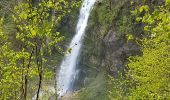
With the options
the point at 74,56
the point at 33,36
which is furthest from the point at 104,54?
the point at 33,36

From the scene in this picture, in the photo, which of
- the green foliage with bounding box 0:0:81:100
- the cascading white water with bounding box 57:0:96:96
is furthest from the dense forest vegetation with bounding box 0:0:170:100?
the cascading white water with bounding box 57:0:96:96

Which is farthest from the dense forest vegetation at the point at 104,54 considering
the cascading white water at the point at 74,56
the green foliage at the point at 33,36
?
the cascading white water at the point at 74,56

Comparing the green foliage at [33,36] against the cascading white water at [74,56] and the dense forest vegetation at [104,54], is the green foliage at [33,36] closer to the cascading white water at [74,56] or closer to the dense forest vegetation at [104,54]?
the dense forest vegetation at [104,54]

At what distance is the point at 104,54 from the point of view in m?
47.7

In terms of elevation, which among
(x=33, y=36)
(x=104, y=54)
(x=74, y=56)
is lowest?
(x=33, y=36)

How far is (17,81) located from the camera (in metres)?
14.7

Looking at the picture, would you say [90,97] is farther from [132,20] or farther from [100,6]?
[100,6]

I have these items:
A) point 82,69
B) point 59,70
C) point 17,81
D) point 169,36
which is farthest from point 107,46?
point 169,36

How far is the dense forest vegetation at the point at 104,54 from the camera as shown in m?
12.6

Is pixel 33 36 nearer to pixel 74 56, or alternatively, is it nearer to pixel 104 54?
pixel 104 54

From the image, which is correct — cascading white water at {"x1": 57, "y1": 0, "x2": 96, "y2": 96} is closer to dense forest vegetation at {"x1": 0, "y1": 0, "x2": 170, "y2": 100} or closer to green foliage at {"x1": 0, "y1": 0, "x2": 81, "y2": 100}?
dense forest vegetation at {"x1": 0, "y1": 0, "x2": 170, "y2": 100}

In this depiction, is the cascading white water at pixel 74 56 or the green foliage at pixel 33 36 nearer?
the green foliage at pixel 33 36

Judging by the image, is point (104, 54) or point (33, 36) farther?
point (104, 54)

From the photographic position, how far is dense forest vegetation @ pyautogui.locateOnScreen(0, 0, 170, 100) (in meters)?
12.6
